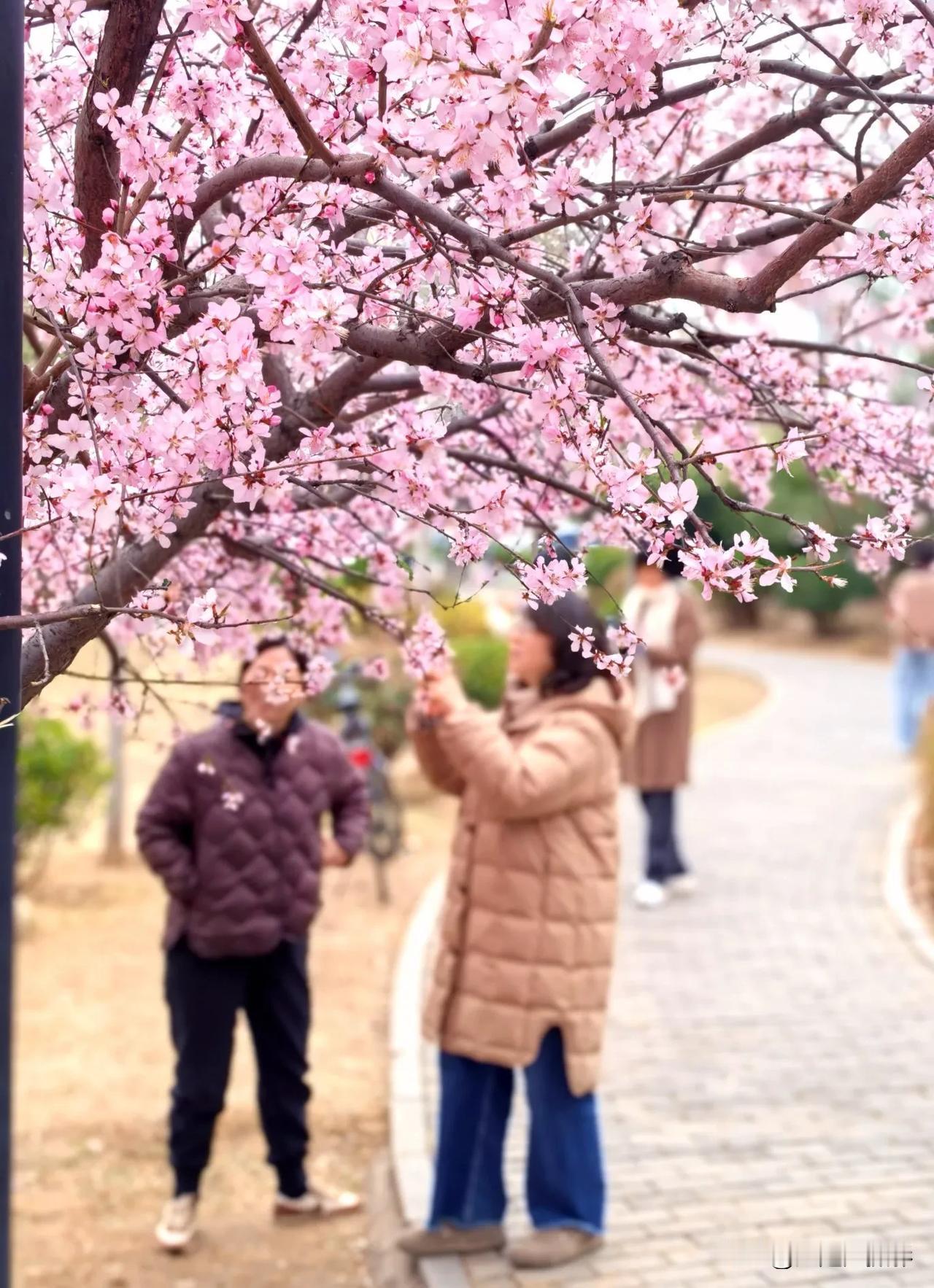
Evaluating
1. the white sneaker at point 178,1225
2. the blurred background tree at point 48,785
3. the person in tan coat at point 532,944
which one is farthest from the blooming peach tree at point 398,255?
the blurred background tree at point 48,785

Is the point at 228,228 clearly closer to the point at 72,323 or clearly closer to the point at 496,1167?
the point at 72,323

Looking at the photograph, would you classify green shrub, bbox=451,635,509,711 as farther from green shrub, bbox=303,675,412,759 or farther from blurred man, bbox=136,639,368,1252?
blurred man, bbox=136,639,368,1252

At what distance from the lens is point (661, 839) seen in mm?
8367

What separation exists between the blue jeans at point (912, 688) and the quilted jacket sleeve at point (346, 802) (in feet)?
28.6

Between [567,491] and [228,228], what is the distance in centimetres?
101

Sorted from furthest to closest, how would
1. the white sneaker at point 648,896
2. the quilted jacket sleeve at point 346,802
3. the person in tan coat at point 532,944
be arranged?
1. the white sneaker at point 648,896
2. the quilted jacket sleeve at point 346,802
3. the person in tan coat at point 532,944

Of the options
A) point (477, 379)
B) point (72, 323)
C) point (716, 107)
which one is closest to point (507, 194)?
point (477, 379)

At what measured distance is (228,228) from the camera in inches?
97.9

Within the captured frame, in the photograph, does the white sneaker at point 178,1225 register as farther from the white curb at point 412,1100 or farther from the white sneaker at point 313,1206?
the white curb at point 412,1100

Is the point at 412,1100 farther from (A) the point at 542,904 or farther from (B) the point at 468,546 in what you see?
(B) the point at 468,546

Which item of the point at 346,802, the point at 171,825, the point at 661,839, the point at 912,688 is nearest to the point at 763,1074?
the point at 346,802

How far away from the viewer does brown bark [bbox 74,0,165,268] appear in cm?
257

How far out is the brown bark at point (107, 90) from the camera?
2.57 metres

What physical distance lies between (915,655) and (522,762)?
9.70 metres
